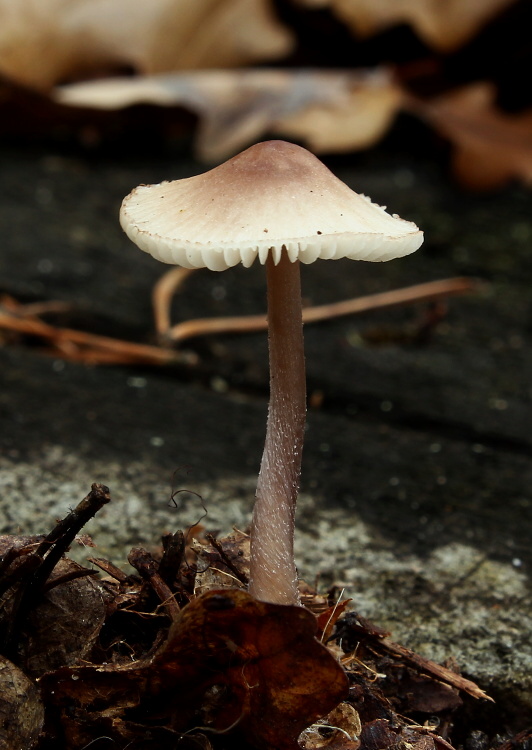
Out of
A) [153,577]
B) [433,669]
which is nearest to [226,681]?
[153,577]

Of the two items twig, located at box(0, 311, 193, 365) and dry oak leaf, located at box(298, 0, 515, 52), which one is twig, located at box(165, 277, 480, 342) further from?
dry oak leaf, located at box(298, 0, 515, 52)

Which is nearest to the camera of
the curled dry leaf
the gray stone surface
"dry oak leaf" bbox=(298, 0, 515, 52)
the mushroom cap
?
the curled dry leaf

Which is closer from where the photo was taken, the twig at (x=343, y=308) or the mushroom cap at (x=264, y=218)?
the mushroom cap at (x=264, y=218)

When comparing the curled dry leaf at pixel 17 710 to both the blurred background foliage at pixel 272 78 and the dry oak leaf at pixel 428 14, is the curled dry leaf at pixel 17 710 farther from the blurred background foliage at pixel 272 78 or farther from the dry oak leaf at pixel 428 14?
the dry oak leaf at pixel 428 14

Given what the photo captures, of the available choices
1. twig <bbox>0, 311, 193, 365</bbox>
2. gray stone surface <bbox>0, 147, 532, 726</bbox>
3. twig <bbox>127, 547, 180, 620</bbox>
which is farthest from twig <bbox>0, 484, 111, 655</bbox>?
twig <bbox>0, 311, 193, 365</bbox>

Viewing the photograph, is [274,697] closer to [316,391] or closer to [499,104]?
[316,391]

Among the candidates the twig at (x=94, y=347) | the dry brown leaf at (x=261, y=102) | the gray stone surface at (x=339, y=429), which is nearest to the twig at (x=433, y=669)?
the gray stone surface at (x=339, y=429)
